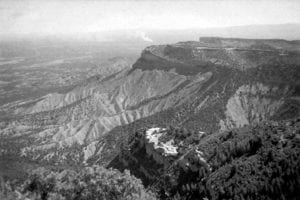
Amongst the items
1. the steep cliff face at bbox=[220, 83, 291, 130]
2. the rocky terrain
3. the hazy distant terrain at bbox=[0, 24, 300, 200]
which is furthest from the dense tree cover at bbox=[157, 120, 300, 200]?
the steep cliff face at bbox=[220, 83, 291, 130]

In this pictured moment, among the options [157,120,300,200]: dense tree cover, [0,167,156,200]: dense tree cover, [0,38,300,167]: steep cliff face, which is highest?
[0,167,156,200]: dense tree cover

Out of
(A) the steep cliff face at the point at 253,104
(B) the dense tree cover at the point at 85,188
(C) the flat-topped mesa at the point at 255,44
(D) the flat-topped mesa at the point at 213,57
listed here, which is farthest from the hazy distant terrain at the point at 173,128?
(C) the flat-topped mesa at the point at 255,44

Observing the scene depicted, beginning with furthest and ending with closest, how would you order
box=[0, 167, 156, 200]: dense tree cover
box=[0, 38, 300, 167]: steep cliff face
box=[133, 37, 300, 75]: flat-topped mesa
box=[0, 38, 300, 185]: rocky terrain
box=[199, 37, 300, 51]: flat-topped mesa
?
box=[199, 37, 300, 51]: flat-topped mesa, box=[133, 37, 300, 75]: flat-topped mesa, box=[0, 38, 300, 167]: steep cliff face, box=[0, 38, 300, 185]: rocky terrain, box=[0, 167, 156, 200]: dense tree cover

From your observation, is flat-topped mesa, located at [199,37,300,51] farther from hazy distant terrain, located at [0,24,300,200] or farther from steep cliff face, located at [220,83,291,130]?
steep cliff face, located at [220,83,291,130]

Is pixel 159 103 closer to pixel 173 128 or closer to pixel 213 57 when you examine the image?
pixel 213 57

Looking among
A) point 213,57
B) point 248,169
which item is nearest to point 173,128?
point 248,169

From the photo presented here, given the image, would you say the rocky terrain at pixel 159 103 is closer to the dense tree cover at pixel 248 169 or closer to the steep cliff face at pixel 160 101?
the steep cliff face at pixel 160 101

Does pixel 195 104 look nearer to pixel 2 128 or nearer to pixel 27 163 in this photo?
pixel 27 163
